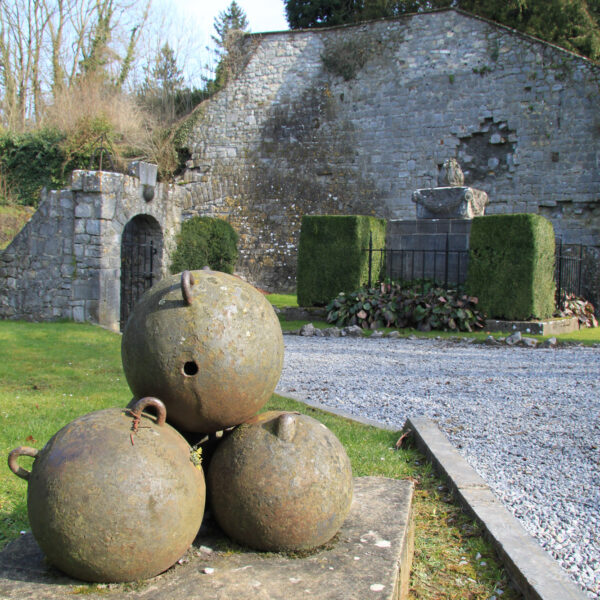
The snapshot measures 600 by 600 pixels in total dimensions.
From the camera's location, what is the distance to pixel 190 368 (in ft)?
7.75

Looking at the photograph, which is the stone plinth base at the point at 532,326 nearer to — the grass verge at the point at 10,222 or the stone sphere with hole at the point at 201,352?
the stone sphere with hole at the point at 201,352

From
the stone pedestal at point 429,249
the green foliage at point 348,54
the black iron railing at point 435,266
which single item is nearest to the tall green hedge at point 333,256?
the black iron railing at point 435,266

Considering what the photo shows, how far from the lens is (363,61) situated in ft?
64.5

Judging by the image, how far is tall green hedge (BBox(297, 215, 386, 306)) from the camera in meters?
11.9

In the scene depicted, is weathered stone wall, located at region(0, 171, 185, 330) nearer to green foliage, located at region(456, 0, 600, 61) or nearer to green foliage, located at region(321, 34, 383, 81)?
green foliage, located at region(321, 34, 383, 81)

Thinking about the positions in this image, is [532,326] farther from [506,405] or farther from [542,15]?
[542,15]

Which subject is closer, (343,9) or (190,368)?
(190,368)

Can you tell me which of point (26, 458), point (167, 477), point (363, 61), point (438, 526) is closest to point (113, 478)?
point (167, 477)

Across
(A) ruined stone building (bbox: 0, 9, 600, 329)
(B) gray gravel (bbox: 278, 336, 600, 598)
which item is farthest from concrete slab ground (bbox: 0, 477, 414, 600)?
(A) ruined stone building (bbox: 0, 9, 600, 329)

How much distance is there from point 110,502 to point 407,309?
31.3 ft

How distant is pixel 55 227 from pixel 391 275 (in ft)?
21.2

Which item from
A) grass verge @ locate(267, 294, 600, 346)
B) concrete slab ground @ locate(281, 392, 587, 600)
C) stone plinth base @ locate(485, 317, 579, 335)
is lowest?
concrete slab ground @ locate(281, 392, 587, 600)

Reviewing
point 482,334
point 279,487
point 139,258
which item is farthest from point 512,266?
point 279,487

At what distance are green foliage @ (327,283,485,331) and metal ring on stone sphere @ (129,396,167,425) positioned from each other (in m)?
8.96
